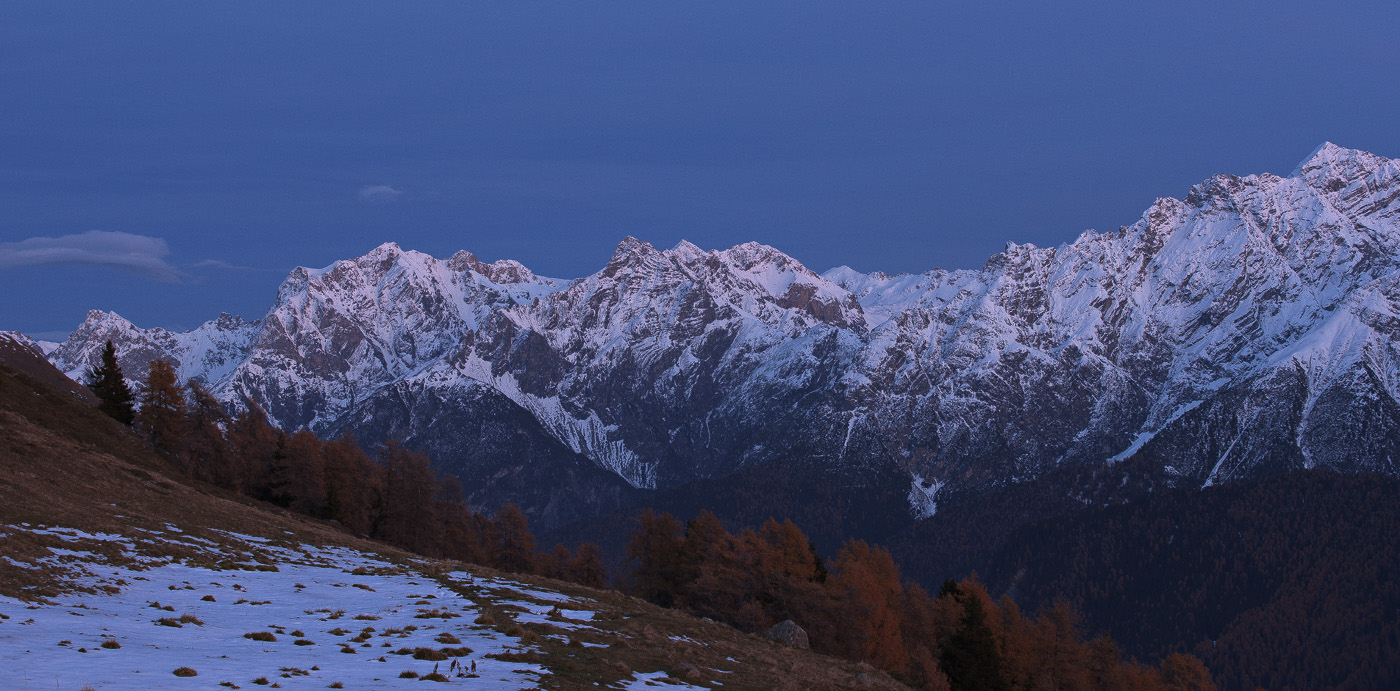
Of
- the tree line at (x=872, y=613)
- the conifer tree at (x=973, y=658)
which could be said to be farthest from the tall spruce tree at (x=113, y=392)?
the conifer tree at (x=973, y=658)

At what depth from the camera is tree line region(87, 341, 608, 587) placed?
9538 centimetres

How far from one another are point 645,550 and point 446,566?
3833 centimetres

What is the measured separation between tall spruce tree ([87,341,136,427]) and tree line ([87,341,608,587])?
96 mm

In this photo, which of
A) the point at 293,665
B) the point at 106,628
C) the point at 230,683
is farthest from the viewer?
the point at 106,628

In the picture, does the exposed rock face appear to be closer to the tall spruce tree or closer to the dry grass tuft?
the dry grass tuft

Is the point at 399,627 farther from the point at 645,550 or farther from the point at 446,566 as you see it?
the point at 645,550

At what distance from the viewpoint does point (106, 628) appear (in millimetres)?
32094

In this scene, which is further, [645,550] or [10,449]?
[645,550]

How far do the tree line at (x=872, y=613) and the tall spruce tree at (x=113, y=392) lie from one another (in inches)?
1948

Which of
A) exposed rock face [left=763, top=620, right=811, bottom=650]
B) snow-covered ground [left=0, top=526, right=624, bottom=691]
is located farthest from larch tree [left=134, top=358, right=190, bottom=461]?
exposed rock face [left=763, top=620, right=811, bottom=650]

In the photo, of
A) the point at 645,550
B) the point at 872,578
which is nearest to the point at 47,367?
the point at 645,550

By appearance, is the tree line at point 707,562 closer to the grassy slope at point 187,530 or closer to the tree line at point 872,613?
the tree line at point 872,613

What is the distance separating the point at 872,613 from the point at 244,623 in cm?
5567

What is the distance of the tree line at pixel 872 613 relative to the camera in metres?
80.8
